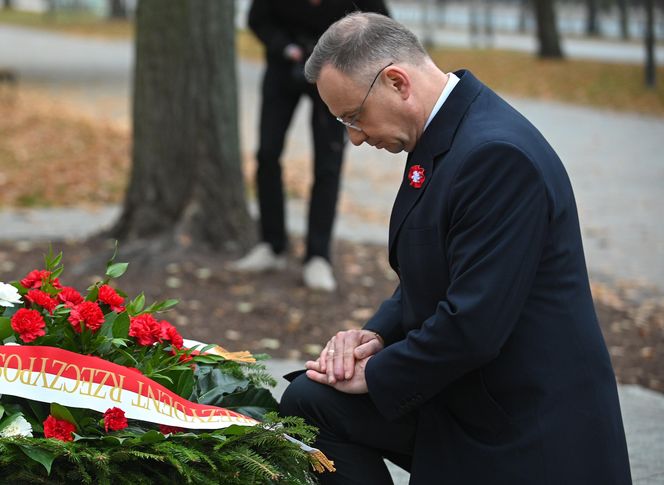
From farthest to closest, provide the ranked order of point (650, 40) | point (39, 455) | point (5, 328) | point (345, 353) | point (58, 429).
Answer: point (650, 40) → point (345, 353) → point (5, 328) → point (58, 429) → point (39, 455)

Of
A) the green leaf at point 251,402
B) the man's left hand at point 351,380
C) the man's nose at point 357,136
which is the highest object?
the man's nose at point 357,136

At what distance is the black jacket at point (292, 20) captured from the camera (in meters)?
6.03

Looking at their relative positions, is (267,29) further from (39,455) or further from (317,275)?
(39,455)

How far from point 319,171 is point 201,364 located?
317cm

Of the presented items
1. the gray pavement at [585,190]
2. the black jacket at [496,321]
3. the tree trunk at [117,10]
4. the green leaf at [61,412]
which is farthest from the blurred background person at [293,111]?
the tree trunk at [117,10]

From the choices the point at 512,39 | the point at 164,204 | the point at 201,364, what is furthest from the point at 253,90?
the point at 512,39

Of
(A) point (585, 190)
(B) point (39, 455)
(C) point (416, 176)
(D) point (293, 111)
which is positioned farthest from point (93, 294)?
(A) point (585, 190)

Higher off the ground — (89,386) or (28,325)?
(28,325)

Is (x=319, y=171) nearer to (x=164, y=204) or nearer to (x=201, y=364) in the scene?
(x=164, y=204)

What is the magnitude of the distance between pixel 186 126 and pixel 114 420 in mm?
4372

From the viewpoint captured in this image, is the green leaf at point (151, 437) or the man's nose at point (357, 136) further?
the man's nose at point (357, 136)

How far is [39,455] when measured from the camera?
8.20ft

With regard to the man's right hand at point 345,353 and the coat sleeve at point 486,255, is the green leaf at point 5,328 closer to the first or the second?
the man's right hand at point 345,353

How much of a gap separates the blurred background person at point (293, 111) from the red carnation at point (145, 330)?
3204mm
